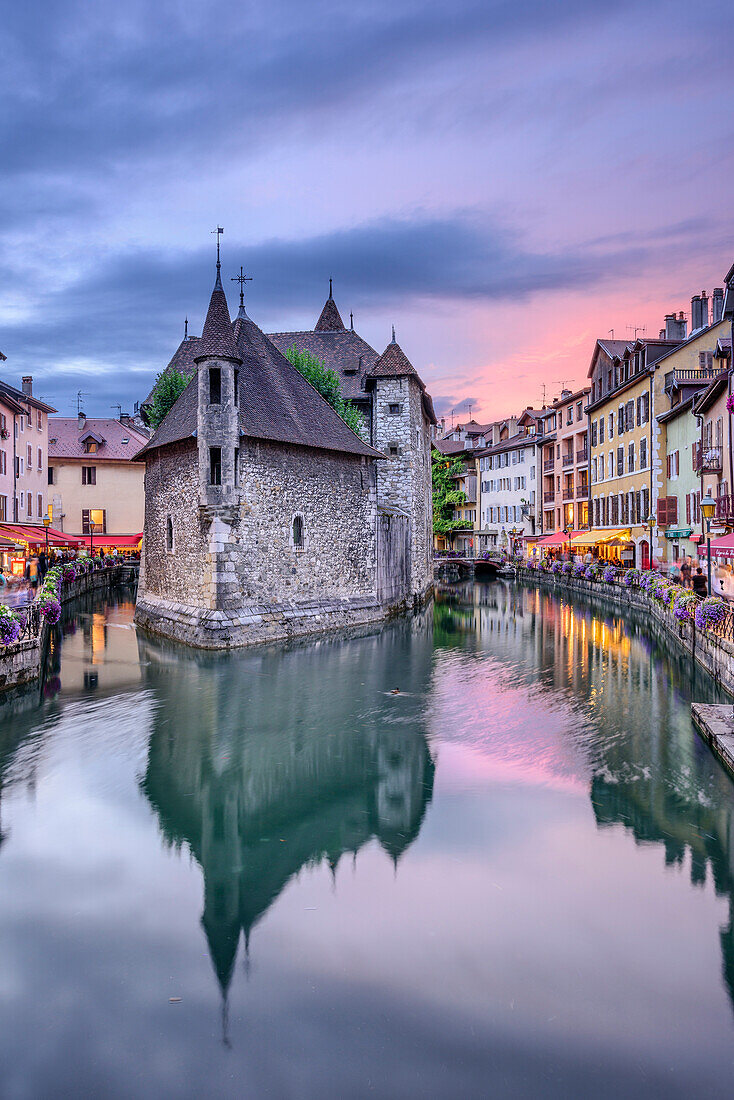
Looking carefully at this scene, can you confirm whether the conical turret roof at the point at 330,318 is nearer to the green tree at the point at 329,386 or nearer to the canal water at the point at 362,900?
the green tree at the point at 329,386

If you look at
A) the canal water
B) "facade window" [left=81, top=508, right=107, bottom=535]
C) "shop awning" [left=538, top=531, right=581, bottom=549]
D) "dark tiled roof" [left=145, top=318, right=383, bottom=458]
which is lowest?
the canal water

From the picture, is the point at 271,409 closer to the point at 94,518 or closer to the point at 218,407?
the point at 218,407

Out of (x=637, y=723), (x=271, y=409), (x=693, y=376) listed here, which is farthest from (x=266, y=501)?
(x=693, y=376)

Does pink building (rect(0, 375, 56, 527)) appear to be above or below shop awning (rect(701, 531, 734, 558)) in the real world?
above

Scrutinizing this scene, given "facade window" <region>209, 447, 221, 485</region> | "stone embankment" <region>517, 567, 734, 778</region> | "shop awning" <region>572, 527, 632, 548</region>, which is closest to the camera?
"stone embankment" <region>517, 567, 734, 778</region>

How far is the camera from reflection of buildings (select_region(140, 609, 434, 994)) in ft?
25.8

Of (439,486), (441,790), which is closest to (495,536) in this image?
(439,486)

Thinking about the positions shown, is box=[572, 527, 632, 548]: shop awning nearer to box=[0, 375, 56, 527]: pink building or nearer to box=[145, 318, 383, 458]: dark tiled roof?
box=[145, 318, 383, 458]: dark tiled roof

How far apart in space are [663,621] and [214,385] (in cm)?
1488

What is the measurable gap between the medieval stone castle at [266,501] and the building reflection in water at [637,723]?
402cm

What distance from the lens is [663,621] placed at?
75.1 feet

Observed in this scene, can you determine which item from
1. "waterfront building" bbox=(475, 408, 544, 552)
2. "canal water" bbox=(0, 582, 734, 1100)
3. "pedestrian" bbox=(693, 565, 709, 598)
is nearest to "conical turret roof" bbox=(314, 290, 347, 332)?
"waterfront building" bbox=(475, 408, 544, 552)

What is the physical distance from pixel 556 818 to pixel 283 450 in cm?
1539

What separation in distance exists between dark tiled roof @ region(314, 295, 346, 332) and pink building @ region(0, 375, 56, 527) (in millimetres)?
15151
